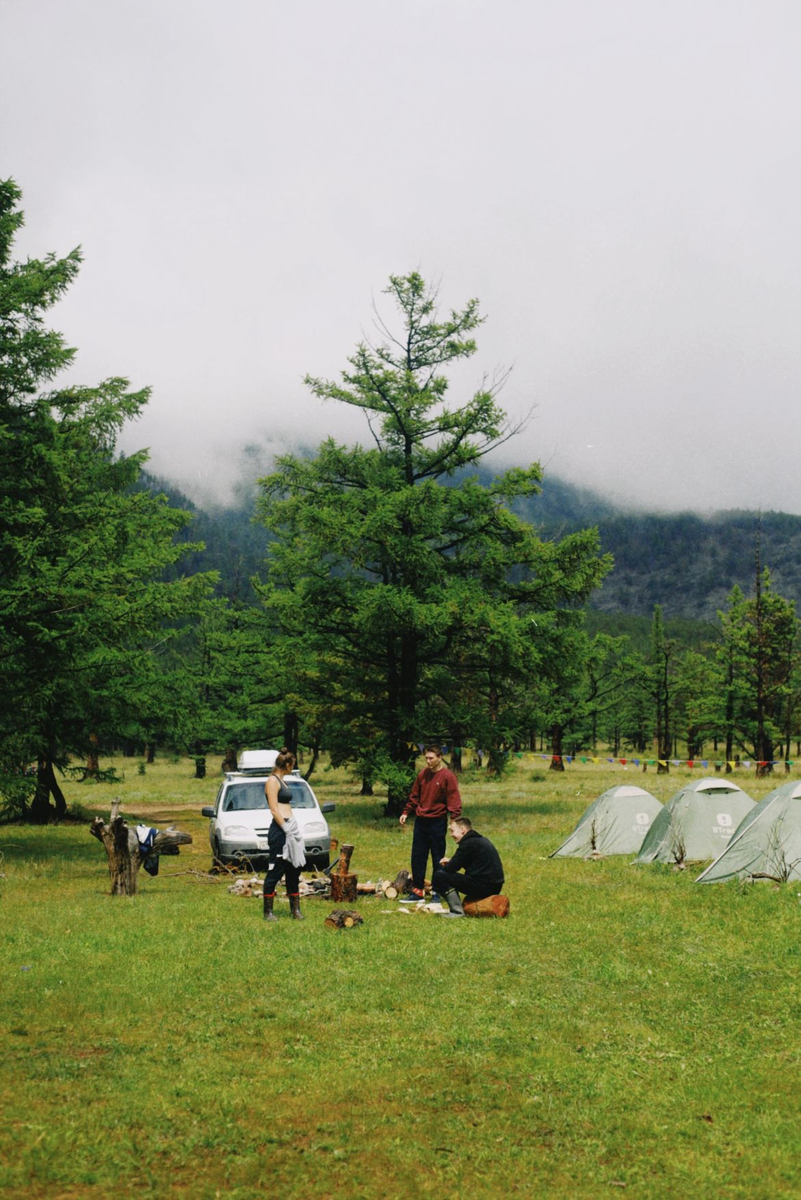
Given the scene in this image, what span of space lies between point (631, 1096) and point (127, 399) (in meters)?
20.3

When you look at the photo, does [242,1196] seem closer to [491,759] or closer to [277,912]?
[277,912]

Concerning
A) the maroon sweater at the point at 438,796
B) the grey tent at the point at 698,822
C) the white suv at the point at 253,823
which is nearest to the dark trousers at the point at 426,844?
the maroon sweater at the point at 438,796

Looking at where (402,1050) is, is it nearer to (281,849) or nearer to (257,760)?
(281,849)

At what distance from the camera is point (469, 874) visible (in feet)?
35.9

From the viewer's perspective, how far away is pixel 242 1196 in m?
4.26

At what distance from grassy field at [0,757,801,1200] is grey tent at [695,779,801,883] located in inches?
29.5

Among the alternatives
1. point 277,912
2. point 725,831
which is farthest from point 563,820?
point 277,912

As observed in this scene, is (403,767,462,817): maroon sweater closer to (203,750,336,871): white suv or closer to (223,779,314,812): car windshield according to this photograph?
(203,750,336,871): white suv

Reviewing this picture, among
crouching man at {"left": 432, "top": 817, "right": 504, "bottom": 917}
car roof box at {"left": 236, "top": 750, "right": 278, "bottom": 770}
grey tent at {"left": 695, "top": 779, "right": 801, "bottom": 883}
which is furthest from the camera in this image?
car roof box at {"left": 236, "top": 750, "right": 278, "bottom": 770}

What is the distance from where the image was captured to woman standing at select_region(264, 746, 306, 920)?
10.5 meters

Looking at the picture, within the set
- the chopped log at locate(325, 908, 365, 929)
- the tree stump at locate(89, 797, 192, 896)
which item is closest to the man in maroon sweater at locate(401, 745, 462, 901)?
the chopped log at locate(325, 908, 365, 929)

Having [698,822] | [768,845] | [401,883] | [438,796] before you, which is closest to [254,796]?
[401,883]

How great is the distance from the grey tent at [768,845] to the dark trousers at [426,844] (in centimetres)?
396

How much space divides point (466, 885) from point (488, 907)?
1.20ft
